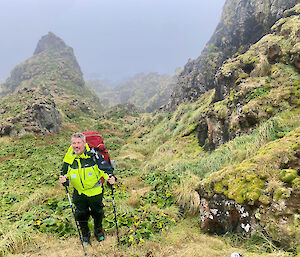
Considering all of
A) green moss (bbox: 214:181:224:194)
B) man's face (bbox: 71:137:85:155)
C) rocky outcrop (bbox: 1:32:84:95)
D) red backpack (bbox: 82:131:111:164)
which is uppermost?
rocky outcrop (bbox: 1:32:84:95)

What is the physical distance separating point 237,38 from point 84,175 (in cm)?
2097

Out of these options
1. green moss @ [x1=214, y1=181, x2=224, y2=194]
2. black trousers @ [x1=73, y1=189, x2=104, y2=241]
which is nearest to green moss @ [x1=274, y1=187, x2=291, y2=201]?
green moss @ [x1=214, y1=181, x2=224, y2=194]

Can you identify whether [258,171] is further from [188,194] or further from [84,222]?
[84,222]

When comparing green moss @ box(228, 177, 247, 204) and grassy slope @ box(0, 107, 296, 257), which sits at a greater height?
green moss @ box(228, 177, 247, 204)

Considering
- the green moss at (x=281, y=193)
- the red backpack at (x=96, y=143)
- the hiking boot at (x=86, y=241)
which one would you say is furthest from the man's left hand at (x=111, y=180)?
the green moss at (x=281, y=193)

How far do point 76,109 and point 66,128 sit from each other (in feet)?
37.4

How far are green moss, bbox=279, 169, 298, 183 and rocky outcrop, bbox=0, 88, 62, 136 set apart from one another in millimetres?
18814

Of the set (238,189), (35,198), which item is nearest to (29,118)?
(35,198)

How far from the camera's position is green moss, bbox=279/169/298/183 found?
10.8 feet

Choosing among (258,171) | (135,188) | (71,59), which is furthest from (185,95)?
(71,59)

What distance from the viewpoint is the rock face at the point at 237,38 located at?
47.0 ft

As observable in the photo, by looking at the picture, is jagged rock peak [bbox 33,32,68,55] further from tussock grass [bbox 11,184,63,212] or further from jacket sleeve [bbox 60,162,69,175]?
jacket sleeve [bbox 60,162,69,175]

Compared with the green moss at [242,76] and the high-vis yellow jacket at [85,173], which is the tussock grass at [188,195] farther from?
the green moss at [242,76]

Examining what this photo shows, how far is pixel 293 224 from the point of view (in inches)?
113
